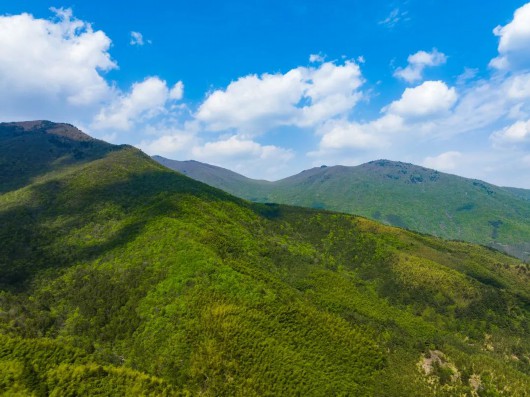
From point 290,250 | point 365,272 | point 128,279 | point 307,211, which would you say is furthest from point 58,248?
point 307,211

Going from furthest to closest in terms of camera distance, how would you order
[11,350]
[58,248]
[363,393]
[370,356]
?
1. [58,248]
2. [370,356]
3. [363,393]
4. [11,350]

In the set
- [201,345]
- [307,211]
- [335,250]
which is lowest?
[201,345]

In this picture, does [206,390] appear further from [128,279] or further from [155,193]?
[155,193]

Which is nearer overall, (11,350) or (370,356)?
(11,350)

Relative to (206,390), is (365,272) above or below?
above

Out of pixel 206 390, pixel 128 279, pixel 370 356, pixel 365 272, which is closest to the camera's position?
pixel 206 390

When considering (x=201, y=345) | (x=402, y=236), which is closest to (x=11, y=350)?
(x=201, y=345)

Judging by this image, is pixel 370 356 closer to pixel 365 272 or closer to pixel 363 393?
pixel 363 393
